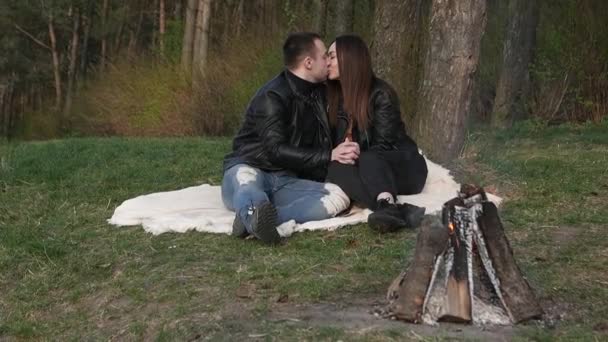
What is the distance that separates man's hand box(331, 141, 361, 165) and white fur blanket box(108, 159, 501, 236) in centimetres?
34

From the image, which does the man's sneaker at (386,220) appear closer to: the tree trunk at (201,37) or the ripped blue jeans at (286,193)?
the ripped blue jeans at (286,193)

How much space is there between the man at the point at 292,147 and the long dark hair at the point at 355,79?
14 cm

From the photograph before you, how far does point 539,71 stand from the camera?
14.0m

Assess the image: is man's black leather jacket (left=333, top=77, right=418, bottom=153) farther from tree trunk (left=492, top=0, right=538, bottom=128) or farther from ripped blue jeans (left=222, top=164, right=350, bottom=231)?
tree trunk (left=492, top=0, right=538, bottom=128)

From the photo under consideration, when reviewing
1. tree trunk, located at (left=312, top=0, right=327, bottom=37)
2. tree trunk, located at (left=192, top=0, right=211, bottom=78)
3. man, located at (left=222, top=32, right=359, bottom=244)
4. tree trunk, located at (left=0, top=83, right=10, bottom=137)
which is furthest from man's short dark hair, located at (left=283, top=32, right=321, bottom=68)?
tree trunk, located at (left=0, top=83, right=10, bottom=137)

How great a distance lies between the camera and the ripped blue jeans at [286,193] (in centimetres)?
562

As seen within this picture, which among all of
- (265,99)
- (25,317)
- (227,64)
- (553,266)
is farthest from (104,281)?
(227,64)

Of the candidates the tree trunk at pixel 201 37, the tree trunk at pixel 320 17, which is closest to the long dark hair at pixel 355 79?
the tree trunk at pixel 320 17

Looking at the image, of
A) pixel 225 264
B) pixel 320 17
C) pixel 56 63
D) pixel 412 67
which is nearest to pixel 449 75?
pixel 412 67

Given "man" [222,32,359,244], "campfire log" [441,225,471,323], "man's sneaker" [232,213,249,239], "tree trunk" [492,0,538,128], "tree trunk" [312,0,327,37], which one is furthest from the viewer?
"tree trunk" [312,0,327,37]

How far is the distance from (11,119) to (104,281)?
3390cm

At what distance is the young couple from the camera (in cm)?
568

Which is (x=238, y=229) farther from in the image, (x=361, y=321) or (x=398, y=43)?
(x=398, y=43)

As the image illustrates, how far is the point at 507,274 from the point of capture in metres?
3.77
